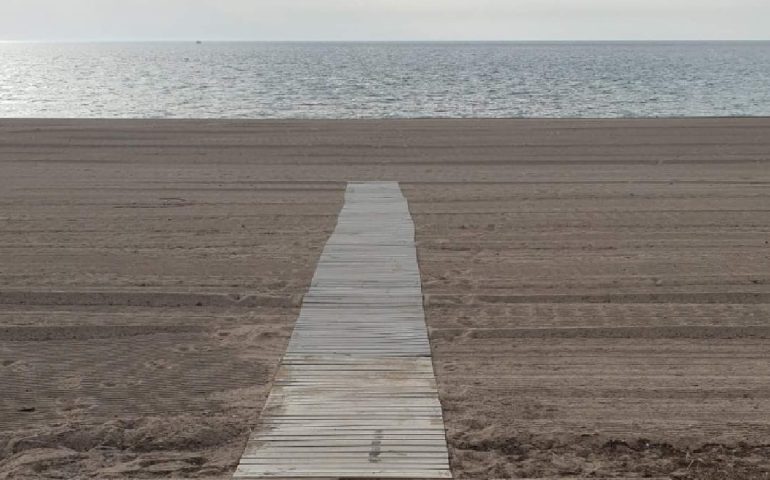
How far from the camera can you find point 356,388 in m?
5.62

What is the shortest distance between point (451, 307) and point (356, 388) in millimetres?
2045

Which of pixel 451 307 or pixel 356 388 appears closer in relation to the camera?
pixel 356 388

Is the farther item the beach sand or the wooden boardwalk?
the beach sand

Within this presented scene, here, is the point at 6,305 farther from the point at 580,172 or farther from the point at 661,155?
the point at 661,155

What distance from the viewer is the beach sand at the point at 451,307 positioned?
5105 millimetres

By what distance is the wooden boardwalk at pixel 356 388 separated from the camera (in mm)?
4734

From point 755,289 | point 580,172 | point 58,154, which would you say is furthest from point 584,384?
point 58,154

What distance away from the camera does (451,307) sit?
24.7 feet

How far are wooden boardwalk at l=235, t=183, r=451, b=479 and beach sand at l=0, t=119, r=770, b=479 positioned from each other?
140mm

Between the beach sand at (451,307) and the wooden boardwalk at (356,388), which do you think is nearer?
the wooden boardwalk at (356,388)

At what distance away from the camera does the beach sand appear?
511cm

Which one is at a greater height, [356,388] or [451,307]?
[451,307]

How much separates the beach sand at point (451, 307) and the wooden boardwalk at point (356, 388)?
0.14 metres

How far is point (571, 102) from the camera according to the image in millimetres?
36219
